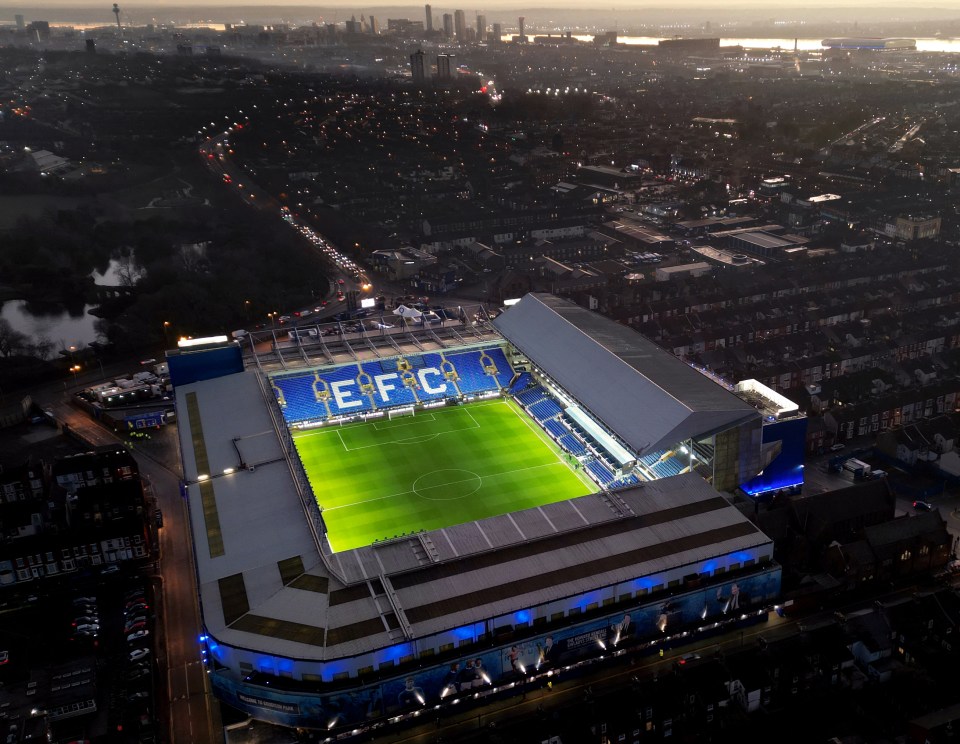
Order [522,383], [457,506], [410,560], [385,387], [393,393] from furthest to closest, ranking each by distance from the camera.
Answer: [522,383] < [385,387] < [393,393] < [457,506] < [410,560]

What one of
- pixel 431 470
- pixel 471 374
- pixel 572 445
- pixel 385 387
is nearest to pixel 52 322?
pixel 385 387

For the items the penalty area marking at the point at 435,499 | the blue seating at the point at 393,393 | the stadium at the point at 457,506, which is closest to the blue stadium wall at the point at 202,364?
the stadium at the point at 457,506

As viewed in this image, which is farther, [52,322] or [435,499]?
[52,322]

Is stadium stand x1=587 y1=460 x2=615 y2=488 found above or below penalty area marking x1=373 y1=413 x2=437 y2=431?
above

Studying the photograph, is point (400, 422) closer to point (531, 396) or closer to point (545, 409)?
point (531, 396)

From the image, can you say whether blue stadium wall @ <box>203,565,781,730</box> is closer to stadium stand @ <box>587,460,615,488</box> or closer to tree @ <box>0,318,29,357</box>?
stadium stand @ <box>587,460,615,488</box>

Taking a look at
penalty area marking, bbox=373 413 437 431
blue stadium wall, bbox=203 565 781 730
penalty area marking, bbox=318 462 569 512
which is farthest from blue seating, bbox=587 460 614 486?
penalty area marking, bbox=373 413 437 431

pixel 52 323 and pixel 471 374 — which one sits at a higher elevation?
pixel 471 374
